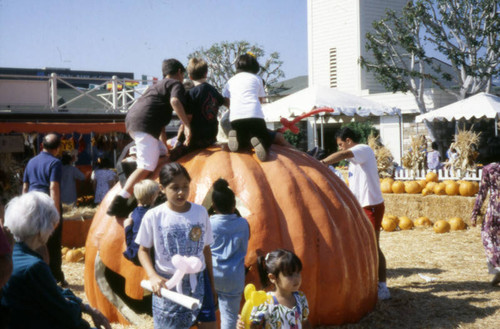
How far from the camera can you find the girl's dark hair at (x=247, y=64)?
17.9 feet

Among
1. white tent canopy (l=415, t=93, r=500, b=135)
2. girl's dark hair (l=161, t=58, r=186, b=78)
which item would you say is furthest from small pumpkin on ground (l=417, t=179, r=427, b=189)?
girl's dark hair (l=161, t=58, r=186, b=78)

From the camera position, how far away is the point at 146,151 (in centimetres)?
505

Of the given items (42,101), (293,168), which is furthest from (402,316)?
(42,101)

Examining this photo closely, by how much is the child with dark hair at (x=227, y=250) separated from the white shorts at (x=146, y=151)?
112 centimetres

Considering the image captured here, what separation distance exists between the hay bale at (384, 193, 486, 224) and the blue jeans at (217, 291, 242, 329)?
28.8 feet

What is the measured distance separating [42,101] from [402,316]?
51.6 ft

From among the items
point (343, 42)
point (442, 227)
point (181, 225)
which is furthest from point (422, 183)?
point (343, 42)

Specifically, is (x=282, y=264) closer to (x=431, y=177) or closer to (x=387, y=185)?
(x=387, y=185)

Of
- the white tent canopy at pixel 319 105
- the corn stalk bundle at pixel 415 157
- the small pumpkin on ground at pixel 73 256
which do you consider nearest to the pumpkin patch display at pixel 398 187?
the corn stalk bundle at pixel 415 157

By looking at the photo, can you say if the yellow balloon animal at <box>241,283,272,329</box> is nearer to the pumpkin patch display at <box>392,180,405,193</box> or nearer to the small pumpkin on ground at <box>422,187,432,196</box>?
the small pumpkin on ground at <box>422,187,432,196</box>

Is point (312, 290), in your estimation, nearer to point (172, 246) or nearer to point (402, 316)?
point (402, 316)

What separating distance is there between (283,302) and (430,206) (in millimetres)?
10061

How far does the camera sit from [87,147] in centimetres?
1772

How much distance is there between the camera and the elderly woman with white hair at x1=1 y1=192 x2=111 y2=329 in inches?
103
